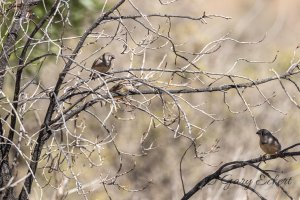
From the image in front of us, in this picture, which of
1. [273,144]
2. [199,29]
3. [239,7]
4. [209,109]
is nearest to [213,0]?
[239,7]

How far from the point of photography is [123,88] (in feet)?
22.8

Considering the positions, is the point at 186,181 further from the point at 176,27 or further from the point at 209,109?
the point at 176,27

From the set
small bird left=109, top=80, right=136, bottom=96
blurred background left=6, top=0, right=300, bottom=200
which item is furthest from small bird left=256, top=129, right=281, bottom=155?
blurred background left=6, top=0, right=300, bottom=200

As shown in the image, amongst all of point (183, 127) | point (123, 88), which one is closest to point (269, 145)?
point (123, 88)

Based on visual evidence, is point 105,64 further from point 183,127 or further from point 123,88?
point 183,127

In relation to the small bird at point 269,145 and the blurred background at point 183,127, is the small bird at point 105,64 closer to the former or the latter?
the small bird at point 269,145

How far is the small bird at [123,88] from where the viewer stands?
22.4ft

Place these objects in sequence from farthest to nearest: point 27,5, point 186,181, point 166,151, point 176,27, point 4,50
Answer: point 176,27 → point 166,151 → point 186,181 → point 27,5 → point 4,50

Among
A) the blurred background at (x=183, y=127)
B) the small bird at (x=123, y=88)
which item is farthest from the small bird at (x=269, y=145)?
the blurred background at (x=183, y=127)

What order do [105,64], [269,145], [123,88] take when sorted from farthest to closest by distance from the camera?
1. [105,64]
2. [269,145]
3. [123,88]

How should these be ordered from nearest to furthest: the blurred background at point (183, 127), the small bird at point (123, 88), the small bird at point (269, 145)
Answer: the small bird at point (123, 88) < the small bird at point (269, 145) < the blurred background at point (183, 127)

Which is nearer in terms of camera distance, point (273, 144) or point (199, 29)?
A: point (273, 144)

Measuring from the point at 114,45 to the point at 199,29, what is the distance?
3416 mm

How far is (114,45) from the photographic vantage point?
15.4 metres
